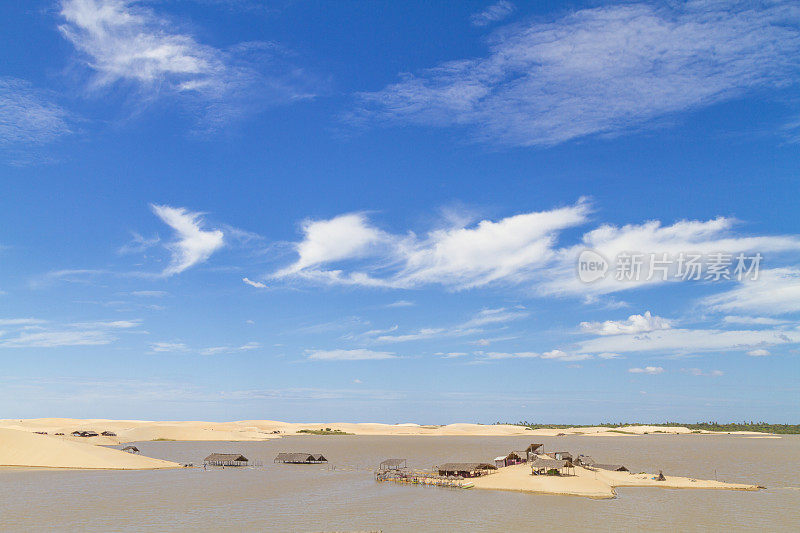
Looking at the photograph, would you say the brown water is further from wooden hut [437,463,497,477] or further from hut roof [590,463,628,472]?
hut roof [590,463,628,472]

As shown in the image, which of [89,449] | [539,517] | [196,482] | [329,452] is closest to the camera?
[539,517]

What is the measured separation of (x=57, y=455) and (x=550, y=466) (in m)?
50.1

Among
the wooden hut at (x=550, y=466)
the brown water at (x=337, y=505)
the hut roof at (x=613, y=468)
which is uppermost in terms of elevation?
the wooden hut at (x=550, y=466)

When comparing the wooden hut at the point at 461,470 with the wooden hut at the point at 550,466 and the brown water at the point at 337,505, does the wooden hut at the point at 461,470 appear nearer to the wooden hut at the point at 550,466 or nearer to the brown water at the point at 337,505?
the brown water at the point at 337,505

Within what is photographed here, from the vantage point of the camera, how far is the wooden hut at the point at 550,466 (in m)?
49.7

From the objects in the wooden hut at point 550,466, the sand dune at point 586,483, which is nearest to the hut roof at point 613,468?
the sand dune at point 586,483

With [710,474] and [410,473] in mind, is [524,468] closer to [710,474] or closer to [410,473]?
[410,473]

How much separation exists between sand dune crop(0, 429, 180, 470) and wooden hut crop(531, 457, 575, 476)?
129 ft

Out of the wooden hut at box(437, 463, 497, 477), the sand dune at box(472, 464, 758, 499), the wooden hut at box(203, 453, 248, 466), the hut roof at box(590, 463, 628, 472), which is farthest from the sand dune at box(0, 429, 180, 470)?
the hut roof at box(590, 463, 628, 472)

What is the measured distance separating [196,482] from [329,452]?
4372cm

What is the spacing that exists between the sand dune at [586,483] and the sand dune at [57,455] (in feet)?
122

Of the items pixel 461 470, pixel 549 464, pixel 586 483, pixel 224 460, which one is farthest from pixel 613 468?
pixel 224 460

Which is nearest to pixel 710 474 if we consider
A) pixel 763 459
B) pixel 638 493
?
pixel 638 493

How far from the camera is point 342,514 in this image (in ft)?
113
